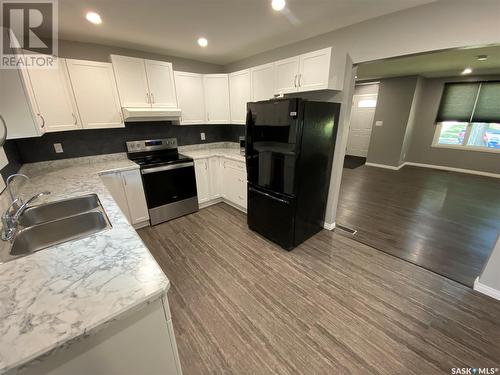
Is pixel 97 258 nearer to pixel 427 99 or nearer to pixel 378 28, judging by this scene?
pixel 378 28

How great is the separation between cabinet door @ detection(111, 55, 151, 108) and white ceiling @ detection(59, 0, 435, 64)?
239mm

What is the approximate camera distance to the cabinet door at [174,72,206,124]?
327 cm

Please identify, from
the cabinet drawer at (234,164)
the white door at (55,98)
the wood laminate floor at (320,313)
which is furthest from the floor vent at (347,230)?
the white door at (55,98)

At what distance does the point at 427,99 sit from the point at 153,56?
7.16m

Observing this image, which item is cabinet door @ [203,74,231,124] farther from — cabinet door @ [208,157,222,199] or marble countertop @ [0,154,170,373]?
marble countertop @ [0,154,170,373]

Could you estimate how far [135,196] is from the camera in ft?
9.51

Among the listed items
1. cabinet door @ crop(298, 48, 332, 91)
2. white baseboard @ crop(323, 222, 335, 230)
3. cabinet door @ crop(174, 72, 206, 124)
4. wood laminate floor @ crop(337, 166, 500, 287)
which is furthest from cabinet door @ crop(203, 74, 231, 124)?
wood laminate floor @ crop(337, 166, 500, 287)

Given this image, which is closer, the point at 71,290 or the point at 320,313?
the point at 71,290

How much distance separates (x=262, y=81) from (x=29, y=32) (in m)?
2.65

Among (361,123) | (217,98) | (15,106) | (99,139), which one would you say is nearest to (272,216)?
(217,98)

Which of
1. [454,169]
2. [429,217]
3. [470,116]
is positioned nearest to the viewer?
[429,217]

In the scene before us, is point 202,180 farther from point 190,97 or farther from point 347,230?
point 347,230

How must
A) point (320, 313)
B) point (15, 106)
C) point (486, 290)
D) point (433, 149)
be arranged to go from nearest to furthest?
point (15, 106)
point (320, 313)
point (486, 290)
point (433, 149)

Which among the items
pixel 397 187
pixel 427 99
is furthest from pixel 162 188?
pixel 427 99
